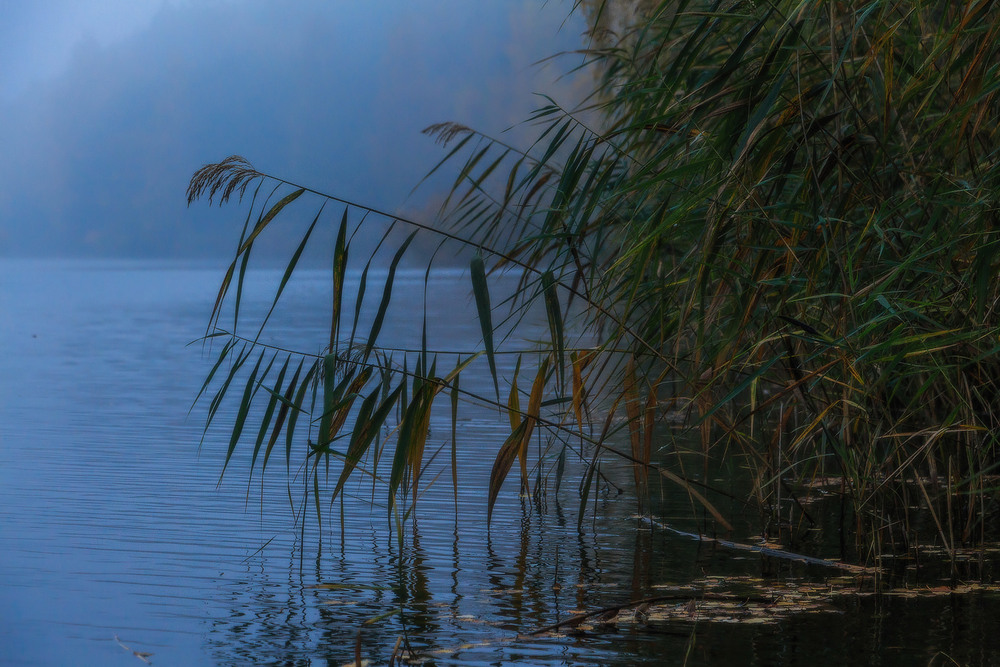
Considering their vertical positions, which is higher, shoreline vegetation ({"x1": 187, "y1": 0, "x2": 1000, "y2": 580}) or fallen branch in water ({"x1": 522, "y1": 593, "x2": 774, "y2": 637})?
shoreline vegetation ({"x1": 187, "y1": 0, "x2": 1000, "y2": 580})

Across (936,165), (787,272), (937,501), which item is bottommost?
(937,501)

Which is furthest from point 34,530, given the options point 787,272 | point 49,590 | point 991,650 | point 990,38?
point 990,38

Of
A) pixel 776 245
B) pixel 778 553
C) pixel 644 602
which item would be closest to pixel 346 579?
pixel 644 602

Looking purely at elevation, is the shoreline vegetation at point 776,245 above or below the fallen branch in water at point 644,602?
above

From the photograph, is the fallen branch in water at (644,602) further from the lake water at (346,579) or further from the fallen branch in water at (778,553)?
the fallen branch in water at (778,553)

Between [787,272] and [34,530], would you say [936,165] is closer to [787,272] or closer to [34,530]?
[787,272]

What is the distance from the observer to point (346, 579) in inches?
150

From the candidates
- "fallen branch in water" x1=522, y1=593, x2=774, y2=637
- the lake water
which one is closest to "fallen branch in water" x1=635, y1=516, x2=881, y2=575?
the lake water

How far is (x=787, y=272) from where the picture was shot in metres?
3.33

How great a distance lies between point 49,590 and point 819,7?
10.3ft

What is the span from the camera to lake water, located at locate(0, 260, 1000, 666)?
121 inches

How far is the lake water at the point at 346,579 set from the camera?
3078 millimetres

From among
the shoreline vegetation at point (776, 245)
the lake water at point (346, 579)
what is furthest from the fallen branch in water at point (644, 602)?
the shoreline vegetation at point (776, 245)

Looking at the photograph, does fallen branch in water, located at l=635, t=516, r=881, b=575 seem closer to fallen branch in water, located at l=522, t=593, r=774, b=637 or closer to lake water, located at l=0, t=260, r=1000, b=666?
lake water, located at l=0, t=260, r=1000, b=666
